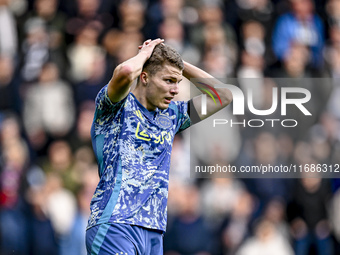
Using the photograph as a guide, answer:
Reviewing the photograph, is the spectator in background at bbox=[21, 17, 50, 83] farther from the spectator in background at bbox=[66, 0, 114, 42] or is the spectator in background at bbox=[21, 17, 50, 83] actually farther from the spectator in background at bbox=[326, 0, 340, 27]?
the spectator in background at bbox=[326, 0, 340, 27]

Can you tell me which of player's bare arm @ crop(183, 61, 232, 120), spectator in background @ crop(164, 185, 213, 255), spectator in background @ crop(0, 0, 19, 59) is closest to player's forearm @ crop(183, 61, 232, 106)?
player's bare arm @ crop(183, 61, 232, 120)

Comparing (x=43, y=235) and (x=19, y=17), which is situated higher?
(x=19, y=17)

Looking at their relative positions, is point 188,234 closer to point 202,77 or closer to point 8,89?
point 8,89

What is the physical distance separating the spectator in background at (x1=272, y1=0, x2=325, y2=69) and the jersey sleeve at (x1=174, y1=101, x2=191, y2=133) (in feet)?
25.0

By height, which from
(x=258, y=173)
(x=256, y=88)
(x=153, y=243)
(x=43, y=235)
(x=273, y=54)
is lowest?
(x=153, y=243)

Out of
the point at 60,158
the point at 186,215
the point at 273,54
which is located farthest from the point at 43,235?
the point at 273,54

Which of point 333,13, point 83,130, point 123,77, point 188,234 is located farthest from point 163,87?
point 333,13

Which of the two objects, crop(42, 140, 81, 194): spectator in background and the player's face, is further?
crop(42, 140, 81, 194): spectator in background

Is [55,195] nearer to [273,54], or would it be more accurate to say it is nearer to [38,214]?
[38,214]

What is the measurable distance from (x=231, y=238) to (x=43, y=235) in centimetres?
327

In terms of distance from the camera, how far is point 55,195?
39.2ft

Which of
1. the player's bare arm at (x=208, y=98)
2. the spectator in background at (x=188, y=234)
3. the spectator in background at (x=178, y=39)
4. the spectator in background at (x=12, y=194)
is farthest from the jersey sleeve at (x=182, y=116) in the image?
the spectator in background at (x=178, y=39)

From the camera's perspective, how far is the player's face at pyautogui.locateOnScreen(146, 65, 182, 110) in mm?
6223

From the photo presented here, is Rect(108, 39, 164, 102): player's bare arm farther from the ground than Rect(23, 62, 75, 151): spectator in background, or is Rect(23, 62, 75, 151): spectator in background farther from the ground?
Rect(23, 62, 75, 151): spectator in background
